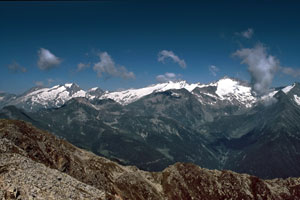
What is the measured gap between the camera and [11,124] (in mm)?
173000

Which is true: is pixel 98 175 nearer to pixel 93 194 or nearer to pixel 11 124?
pixel 11 124

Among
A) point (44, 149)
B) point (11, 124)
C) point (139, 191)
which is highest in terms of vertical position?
point (11, 124)

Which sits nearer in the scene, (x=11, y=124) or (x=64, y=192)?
(x=64, y=192)

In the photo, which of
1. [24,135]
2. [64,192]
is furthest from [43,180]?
[24,135]

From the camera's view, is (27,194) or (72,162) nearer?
(27,194)

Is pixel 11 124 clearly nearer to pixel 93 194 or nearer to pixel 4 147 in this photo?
pixel 4 147

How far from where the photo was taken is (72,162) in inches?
6462

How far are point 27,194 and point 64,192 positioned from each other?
1194 centimetres

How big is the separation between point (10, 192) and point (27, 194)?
10.9 ft

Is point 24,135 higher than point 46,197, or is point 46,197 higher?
point 24,135

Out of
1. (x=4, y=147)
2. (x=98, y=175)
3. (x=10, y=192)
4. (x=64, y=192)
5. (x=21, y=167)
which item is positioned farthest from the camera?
(x=98, y=175)

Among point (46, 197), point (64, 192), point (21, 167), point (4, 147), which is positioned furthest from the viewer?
point (4, 147)

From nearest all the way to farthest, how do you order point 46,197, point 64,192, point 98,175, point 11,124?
point 46,197, point 64,192, point 98,175, point 11,124

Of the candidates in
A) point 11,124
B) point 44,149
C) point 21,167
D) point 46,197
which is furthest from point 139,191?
point 46,197
